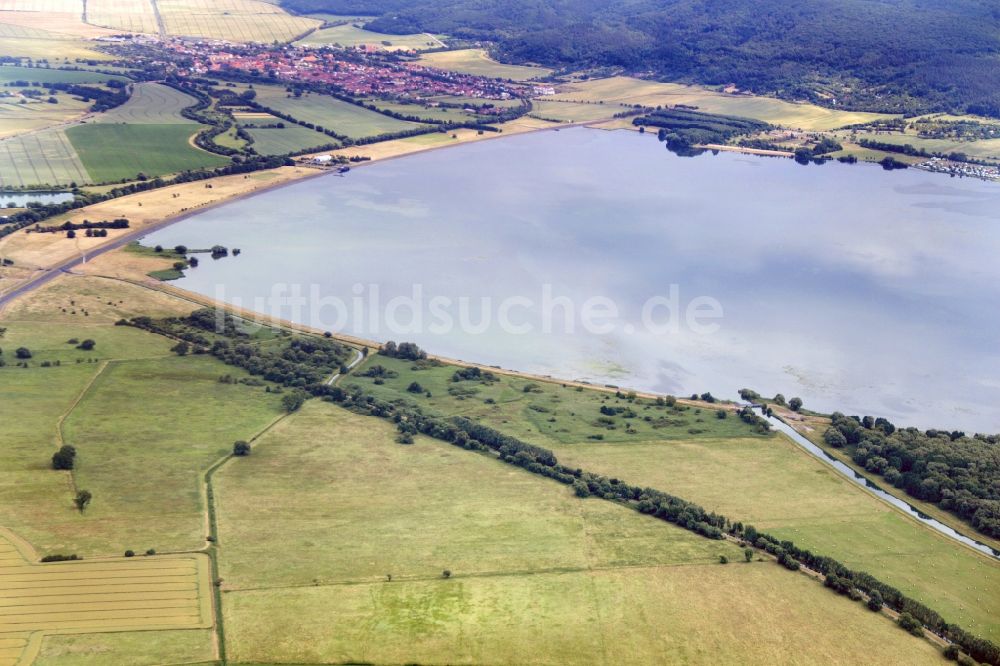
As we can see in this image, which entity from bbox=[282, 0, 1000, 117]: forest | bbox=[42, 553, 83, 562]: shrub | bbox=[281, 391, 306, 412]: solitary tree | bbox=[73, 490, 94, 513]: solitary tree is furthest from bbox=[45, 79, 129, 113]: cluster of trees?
bbox=[42, 553, 83, 562]: shrub

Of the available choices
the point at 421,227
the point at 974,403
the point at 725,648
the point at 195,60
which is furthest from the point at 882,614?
the point at 195,60

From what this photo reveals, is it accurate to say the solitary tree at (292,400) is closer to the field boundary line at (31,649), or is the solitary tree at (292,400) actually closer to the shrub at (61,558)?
the shrub at (61,558)

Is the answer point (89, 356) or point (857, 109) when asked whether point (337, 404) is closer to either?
point (89, 356)

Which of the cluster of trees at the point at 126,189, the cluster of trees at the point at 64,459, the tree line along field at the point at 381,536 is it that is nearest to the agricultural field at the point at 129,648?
the tree line along field at the point at 381,536

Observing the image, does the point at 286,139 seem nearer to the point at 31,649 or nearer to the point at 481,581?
the point at 481,581

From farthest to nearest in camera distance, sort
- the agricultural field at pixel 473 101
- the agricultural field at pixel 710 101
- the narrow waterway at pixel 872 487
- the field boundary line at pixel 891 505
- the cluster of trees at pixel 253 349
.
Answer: the agricultural field at pixel 473 101 → the agricultural field at pixel 710 101 → the cluster of trees at pixel 253 349 → the narrow waterway at pixel 872 487 → the field boundary line at pixel 891 505

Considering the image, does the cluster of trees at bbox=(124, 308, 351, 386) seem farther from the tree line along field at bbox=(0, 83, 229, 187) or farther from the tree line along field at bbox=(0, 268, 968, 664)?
the tree line along field at bbox=(0, 83, 229, 187)
